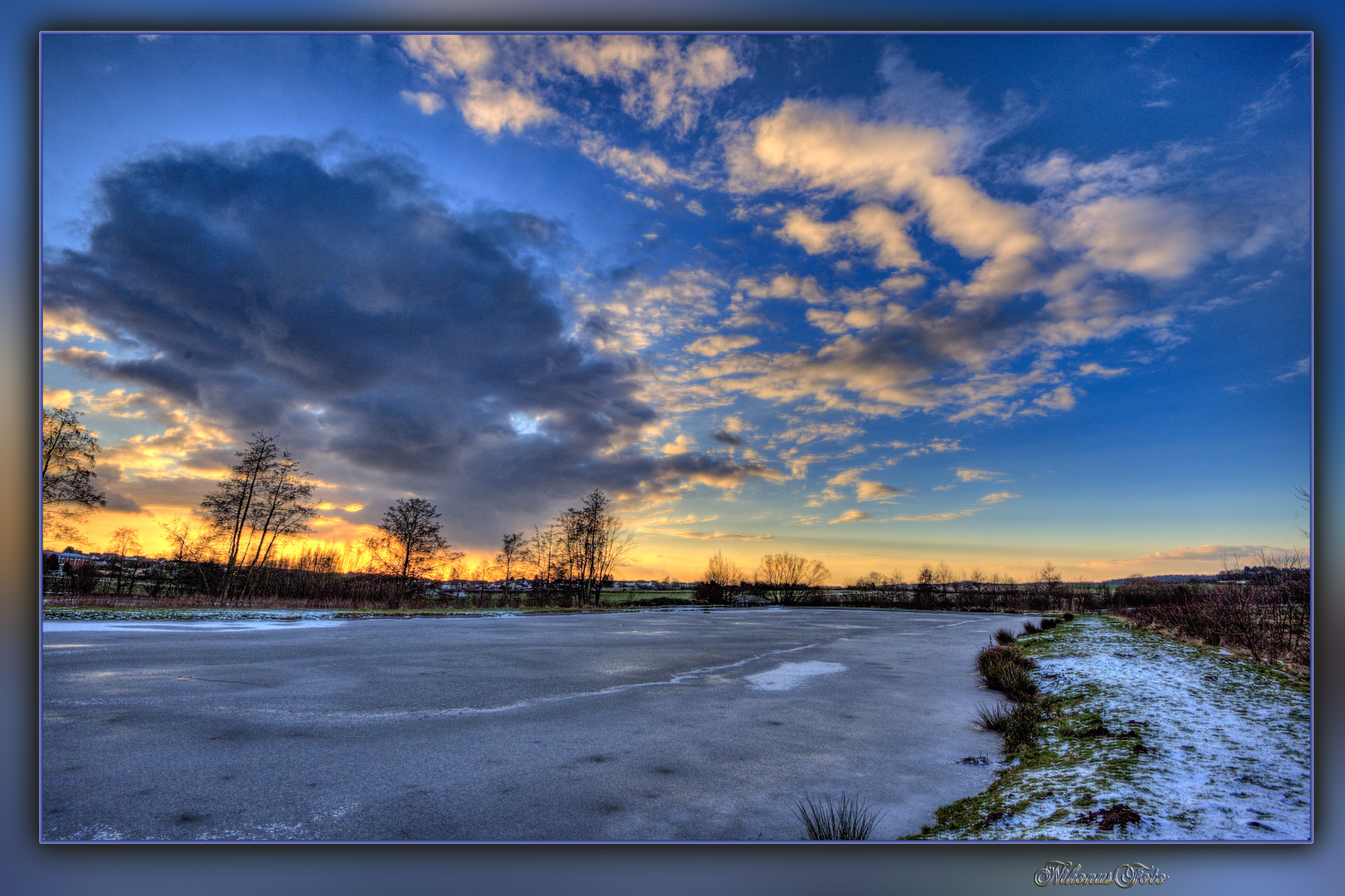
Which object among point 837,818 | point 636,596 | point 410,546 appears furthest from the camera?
point 636,596

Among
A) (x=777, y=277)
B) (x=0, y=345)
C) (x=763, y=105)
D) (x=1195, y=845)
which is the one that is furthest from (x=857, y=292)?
(x=0, y=345)

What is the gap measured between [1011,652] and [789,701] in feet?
23.2

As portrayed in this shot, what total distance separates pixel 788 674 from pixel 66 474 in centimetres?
880

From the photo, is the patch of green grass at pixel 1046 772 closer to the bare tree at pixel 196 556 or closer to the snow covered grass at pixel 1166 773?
the snow covered grass at pixel 1166 773

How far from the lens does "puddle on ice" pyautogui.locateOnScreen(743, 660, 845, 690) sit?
8.30 meters

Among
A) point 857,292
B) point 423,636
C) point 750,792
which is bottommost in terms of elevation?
point 423,636

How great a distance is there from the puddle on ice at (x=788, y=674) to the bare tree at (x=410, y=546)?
2438cm

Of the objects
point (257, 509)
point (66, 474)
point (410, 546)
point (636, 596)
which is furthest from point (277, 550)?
point (636, 596)

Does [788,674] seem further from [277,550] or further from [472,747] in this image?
[277,550]

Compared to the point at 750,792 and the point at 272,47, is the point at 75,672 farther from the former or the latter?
the point at 750,792

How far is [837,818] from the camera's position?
3.75m

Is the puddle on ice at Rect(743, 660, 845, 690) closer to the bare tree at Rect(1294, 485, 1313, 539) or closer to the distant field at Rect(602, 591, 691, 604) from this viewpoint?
the bare tree at Rect(1294, 485, 1313, 539)

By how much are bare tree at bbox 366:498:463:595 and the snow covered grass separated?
2941cm

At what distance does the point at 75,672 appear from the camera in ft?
22.5
